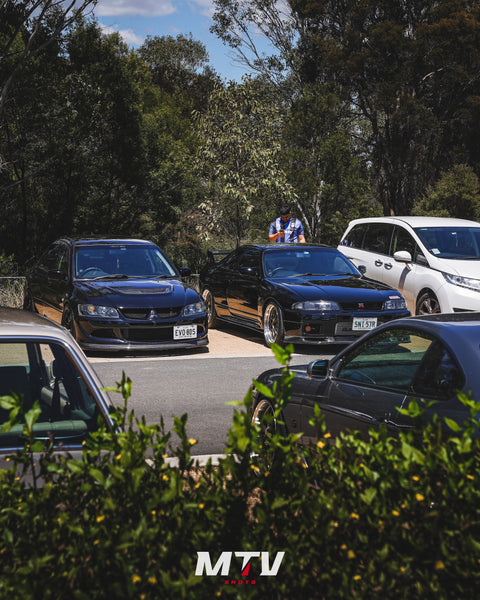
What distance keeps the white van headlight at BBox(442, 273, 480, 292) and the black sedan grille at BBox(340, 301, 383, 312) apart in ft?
5.00

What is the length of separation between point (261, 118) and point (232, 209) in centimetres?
341

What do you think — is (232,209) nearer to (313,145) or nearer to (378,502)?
(313,145)

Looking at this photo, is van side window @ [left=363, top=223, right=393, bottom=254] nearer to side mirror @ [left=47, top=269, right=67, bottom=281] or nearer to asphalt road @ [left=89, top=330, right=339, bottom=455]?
asphalt road @ [left=89, top=330, right=339, bottom=455]

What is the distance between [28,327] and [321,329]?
794 cm

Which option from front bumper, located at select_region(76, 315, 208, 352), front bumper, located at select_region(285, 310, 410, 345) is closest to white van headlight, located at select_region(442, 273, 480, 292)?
front bumper, located at select_region(285, 310, 410, 345)

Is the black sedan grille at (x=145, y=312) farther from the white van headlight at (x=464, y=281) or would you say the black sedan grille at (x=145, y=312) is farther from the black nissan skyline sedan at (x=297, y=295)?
the white van headlight at (x=464, y=281)

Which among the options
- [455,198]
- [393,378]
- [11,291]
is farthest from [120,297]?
[455,198]

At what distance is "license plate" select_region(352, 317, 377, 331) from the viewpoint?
39.3 feet

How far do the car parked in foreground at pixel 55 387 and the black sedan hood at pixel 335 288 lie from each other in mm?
7463

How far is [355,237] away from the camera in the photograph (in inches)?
647

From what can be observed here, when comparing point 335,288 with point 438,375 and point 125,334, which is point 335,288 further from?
point 438,375

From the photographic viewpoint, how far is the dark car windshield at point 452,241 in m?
14.1

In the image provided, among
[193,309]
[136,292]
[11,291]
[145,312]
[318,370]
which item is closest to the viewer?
[318,370]

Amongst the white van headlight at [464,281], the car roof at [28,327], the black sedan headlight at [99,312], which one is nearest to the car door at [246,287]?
the black sedan headlight at [99,312]
